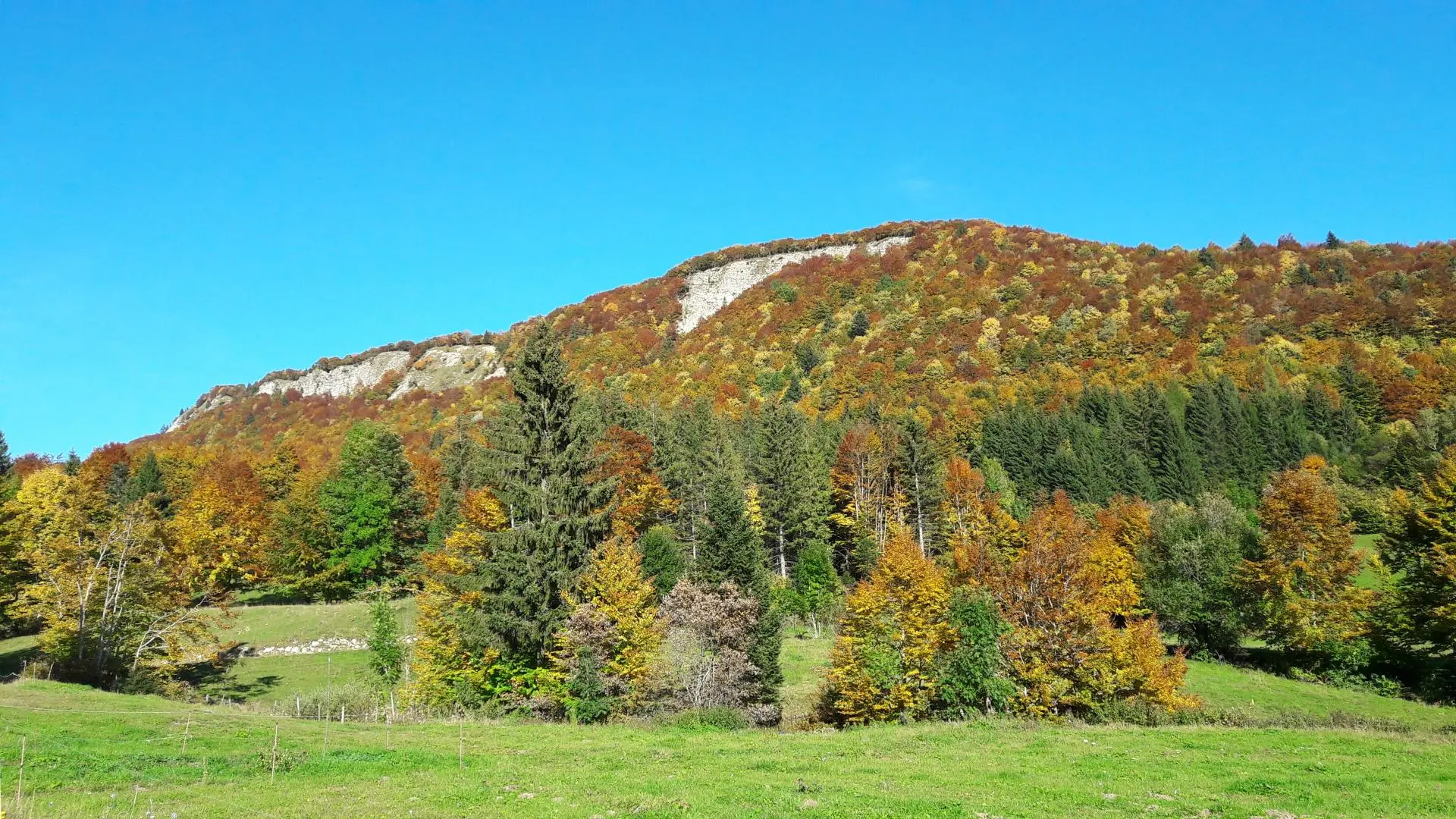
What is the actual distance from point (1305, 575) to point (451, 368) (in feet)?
543

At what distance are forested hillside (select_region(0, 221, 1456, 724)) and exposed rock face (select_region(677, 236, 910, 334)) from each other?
848 centimetres

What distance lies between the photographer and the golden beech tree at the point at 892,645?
31.9m

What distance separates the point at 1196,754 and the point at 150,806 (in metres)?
24.1

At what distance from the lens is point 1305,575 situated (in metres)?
44.8

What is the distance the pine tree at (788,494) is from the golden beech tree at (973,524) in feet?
36.7

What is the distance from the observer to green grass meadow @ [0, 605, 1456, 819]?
14.6 meters

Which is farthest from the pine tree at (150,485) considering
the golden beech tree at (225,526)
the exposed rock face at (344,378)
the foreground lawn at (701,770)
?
the exposed rock face at (344,378)

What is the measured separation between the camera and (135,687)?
34094mm

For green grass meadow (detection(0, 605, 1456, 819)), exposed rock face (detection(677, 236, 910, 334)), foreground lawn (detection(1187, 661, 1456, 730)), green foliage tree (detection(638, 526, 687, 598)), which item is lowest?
foreground lawn (detection(1187, 661, 1456, 730))

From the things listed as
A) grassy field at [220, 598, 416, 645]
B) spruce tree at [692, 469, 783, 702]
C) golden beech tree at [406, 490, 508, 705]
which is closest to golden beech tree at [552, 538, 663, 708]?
spruce tree at [692, 469, 783, 702]

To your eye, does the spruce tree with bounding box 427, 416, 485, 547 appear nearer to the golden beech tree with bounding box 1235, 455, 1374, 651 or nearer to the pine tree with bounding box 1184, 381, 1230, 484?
the golden beech tree with bounding box 1235, 455, 1374, 651

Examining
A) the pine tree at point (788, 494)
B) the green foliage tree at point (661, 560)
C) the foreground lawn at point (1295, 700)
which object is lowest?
the foreground lawn at point (1295, 700)

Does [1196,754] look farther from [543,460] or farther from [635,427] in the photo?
[635,427]

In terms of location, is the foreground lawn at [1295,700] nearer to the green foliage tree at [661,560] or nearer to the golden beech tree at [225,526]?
the green foliage tree at [661,560]
